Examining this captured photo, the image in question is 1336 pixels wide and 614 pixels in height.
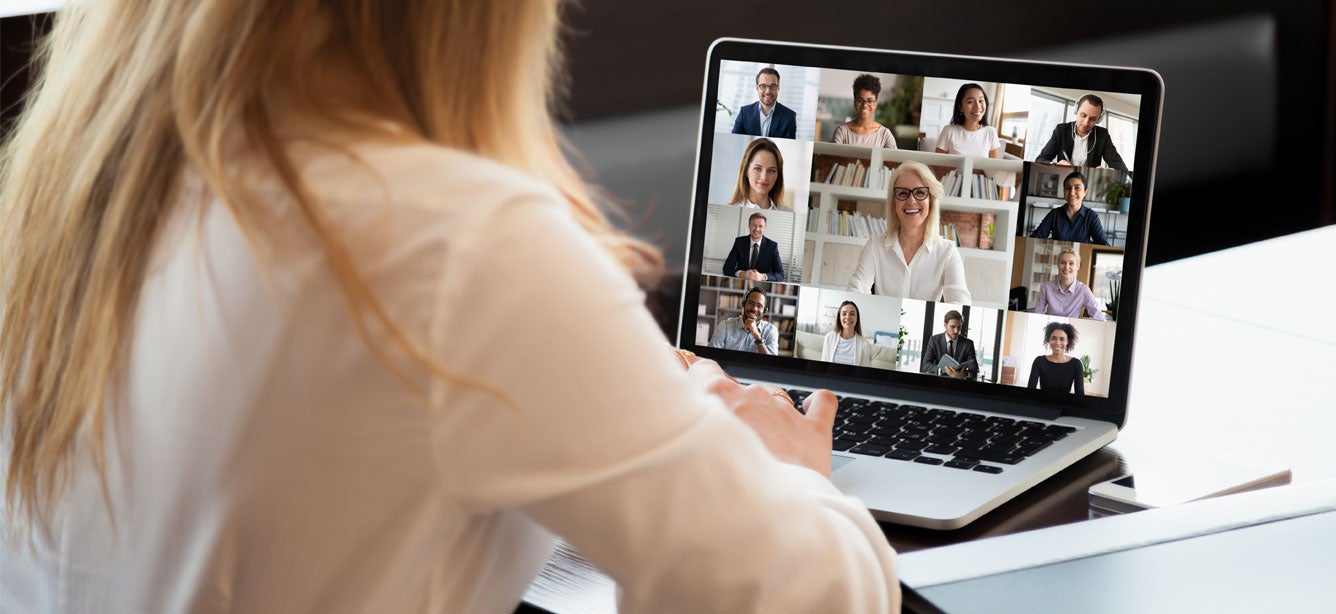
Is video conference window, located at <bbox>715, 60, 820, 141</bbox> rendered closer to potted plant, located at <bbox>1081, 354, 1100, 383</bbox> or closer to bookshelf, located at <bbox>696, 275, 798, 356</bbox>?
bookshelf, located at <bbox>696, 275, 798, 356</bbox>

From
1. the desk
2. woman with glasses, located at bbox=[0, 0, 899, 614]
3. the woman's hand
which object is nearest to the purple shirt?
the desk

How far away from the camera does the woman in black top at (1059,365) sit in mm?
912

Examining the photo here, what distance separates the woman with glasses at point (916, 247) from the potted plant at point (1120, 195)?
0.13 meters

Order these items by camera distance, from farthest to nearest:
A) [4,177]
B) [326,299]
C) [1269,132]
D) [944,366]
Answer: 1. [1269,132]
2. [944,366]
3. [4,177]
4. [326,299]

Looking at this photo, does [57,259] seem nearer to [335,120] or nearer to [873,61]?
[335,120]

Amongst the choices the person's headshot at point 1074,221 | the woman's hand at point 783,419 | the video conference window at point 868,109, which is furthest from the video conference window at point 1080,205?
the woman's hand at point 783,419

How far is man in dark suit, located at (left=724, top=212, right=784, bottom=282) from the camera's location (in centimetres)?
99

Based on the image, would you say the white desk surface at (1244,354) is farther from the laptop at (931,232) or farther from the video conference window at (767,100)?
the video conference window at (767,100)

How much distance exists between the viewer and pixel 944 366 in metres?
0.95

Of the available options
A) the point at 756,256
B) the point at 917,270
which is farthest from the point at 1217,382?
the point at 756,256

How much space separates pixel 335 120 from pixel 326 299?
0.23ft

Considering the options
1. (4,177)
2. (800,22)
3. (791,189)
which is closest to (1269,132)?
(800,22)

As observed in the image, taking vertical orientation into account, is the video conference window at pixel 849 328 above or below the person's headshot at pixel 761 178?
below

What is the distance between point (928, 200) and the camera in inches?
36.6
